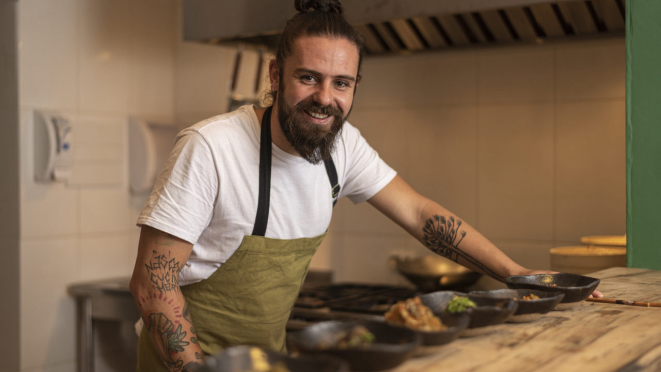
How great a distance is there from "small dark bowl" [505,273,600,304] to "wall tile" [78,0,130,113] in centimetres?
196

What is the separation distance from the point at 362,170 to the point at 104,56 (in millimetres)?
1555

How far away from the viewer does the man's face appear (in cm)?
134

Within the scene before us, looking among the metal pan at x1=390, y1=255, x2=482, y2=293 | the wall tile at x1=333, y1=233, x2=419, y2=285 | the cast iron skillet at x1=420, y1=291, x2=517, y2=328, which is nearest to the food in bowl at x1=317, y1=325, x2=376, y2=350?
the cast iron skillet at x1=420, y1=291, x2=517, y2=328

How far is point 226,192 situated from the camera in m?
1.34

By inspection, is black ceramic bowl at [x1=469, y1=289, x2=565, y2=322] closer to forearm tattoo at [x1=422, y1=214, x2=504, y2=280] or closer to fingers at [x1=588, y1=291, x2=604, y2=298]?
fingers at [x1=588, y1=291, x2=604, y2=298]

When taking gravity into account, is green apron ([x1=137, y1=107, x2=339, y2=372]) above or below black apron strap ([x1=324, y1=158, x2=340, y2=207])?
below

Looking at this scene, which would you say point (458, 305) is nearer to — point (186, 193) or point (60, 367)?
point (186, 193)

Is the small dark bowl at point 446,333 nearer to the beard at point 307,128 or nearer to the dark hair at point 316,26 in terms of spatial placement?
the beard at point 307,128

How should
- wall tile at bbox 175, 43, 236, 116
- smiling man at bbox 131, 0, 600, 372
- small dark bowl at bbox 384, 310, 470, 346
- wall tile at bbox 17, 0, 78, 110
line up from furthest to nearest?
1. wall tile at bbox 175, 43, 236, 116
2. wall tile at bbox 17, 0, 78, 110
3. smiling man at bbox 131, 0, 600, 372
4. small dark bowl at bbox 384, 310, 470, 346

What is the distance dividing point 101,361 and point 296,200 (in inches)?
62.3

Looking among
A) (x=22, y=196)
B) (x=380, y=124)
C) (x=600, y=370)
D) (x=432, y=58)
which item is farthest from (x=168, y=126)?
(x=600, y=370)

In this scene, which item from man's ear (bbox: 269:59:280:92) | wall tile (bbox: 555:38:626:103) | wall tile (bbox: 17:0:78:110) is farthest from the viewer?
wall tile (bbox: 17:0:78:110)

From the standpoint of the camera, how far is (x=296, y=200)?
1.48m

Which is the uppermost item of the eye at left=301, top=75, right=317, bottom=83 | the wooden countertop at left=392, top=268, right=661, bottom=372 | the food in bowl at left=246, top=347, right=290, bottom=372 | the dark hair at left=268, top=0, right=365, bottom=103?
the dark hair at left=268, top=0, right=365, bottom=103
